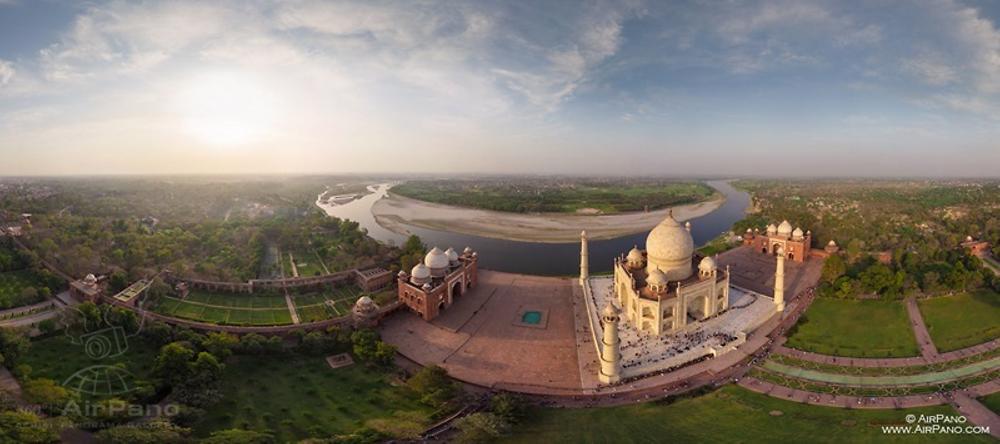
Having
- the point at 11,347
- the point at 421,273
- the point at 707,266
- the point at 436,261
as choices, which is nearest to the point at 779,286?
the point at 707,266

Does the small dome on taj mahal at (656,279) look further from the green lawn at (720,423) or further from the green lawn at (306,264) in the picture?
the green lawn at (306,264)

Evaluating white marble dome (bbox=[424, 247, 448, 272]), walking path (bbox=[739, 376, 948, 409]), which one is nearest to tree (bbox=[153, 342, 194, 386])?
white marble dome (bbox=[424, 247, 448, 272])

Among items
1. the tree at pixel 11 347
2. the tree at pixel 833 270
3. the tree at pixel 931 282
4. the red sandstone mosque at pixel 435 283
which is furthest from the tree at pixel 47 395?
the tree at pixel 931 282

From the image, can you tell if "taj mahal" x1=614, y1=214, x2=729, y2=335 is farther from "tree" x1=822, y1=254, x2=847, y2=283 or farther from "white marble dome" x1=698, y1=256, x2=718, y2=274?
"tree" x1=822, y1=254, x2=847, y2=283

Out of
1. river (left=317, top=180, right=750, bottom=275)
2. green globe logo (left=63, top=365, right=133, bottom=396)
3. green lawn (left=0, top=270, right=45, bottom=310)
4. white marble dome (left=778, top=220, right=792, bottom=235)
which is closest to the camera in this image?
green globe logo (left=63, top=365, right=133, bottom=396)

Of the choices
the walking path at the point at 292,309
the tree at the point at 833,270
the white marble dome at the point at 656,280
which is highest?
the white marble dome at the point at 656,280

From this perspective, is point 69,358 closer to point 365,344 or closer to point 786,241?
point 365,344
